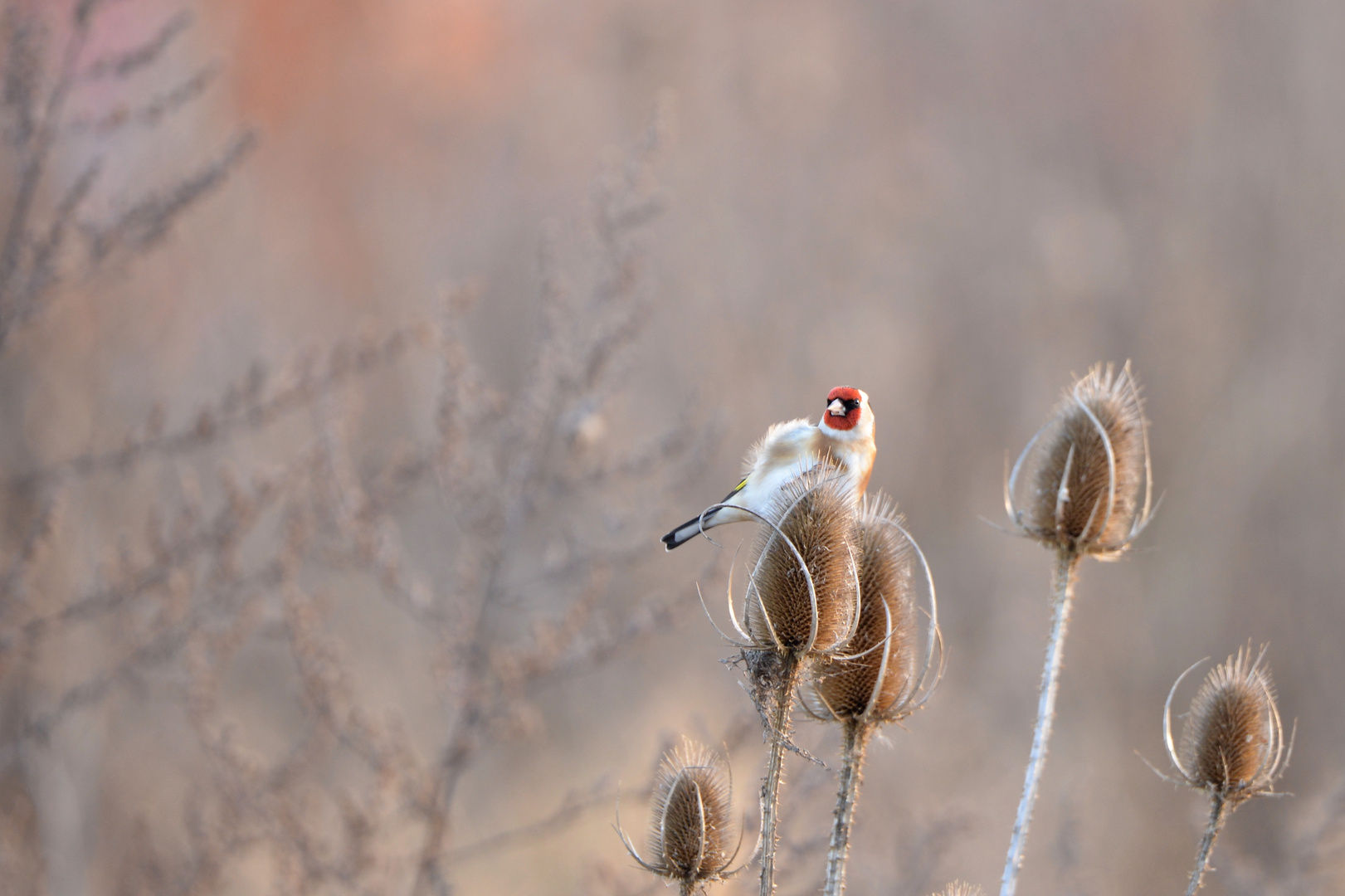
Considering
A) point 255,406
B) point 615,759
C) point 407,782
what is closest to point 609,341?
point 255,406

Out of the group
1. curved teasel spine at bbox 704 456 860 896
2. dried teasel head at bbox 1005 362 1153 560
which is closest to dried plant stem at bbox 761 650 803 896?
curved teasel spine at bbox 704 456 860 896

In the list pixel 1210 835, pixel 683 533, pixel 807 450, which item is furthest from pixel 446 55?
pixel 1210 835

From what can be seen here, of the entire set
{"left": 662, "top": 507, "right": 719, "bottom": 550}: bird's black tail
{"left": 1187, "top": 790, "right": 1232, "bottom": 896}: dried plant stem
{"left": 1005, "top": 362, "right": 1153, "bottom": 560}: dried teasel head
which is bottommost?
{"left": 1187, "top": 790, "right": 1232, "bottom": 896}: dried plant stem

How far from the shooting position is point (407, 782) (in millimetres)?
4723

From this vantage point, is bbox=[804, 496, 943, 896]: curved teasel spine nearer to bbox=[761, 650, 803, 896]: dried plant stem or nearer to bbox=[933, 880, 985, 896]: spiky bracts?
bbox=[761, 650, 803, 896]: dried plant stem

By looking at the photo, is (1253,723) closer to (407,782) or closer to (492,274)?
(407,782)

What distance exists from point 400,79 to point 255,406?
555 inches

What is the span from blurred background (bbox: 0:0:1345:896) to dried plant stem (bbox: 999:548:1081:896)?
221 cm

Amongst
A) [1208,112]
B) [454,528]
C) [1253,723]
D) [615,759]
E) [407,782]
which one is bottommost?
[1253,723]

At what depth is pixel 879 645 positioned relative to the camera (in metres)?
2.04

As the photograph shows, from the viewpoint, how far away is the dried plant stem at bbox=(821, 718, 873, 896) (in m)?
1.85

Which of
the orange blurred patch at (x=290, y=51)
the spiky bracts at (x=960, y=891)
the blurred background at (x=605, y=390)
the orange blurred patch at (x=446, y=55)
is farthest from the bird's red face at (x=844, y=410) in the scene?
the orange blurred patch at (x=446, y=55)

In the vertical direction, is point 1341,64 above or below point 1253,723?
above

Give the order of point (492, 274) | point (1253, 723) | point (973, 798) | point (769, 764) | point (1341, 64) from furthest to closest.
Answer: point (492, 274), point (1341, 64), point (973, 798), point (1253, 723), point (769, 764)
